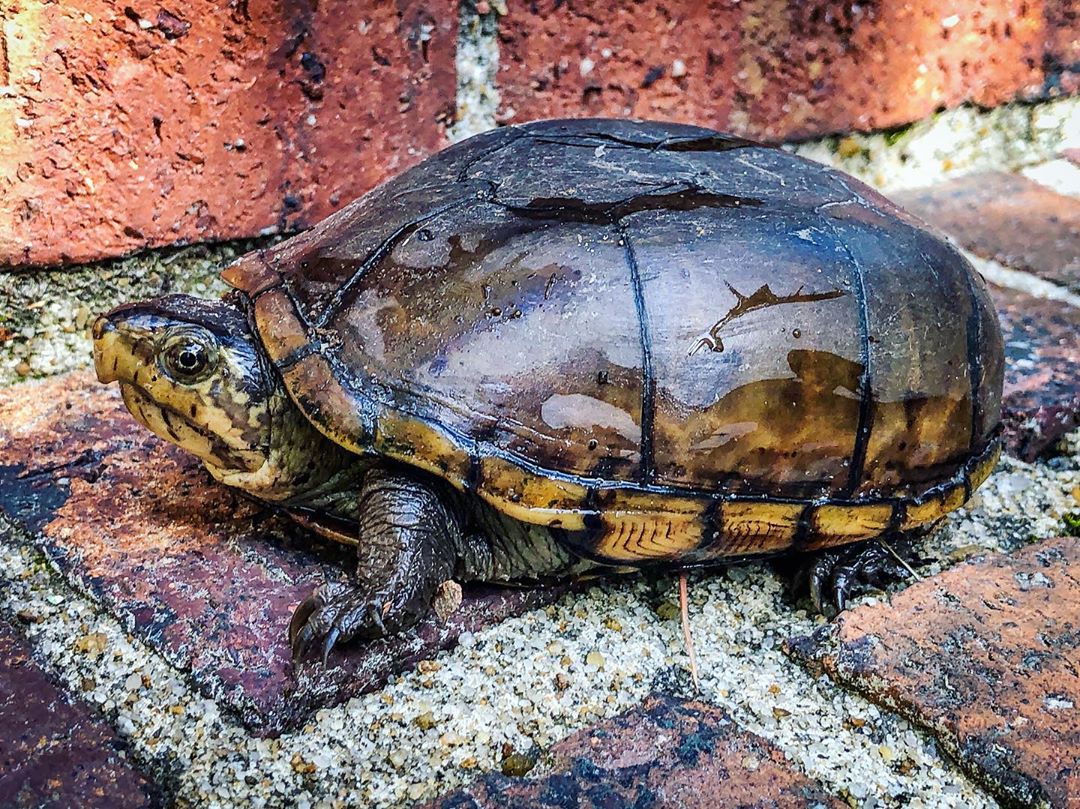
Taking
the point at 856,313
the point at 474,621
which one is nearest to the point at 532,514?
the point at 474,621

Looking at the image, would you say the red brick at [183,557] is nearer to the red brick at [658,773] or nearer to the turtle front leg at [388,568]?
the turtle front leg at [388,568]

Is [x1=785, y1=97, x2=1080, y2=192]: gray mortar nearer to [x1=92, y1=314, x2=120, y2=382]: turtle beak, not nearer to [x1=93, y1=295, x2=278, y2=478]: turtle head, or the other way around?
[x1=93, y1=295, x2=278, y2=478]: turtle head

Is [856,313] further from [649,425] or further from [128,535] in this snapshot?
[128,535]

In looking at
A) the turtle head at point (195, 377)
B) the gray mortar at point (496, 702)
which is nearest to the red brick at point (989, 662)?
the gray mortar at point (496, 702)

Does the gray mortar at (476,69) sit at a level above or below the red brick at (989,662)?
above

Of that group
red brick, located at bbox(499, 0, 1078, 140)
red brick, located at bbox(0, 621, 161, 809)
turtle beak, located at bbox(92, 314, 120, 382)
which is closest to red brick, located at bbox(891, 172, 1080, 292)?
red brick, located at bbox(499, 0, 1078, 140)

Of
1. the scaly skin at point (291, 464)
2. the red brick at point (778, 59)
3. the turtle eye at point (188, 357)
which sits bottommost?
the scaly skin at point (291, 464)

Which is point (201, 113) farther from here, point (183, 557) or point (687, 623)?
point (687, 623)

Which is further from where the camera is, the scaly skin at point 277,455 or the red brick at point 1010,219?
the red brick at point 1010,219
